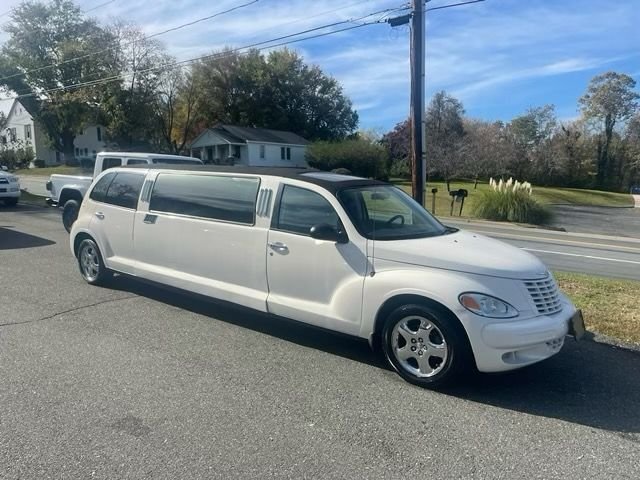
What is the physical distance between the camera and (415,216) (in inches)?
209

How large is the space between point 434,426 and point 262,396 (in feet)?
4.13

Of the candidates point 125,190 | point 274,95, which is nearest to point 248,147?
point 274,95

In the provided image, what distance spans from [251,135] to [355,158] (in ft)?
39.9

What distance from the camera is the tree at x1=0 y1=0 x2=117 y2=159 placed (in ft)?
176

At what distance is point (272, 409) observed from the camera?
3748mm

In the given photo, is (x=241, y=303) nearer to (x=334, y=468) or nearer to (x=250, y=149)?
(x=334, y=468)

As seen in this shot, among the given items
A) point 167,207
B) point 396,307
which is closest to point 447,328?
point 396,307

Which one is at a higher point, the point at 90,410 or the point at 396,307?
the point at 396,307

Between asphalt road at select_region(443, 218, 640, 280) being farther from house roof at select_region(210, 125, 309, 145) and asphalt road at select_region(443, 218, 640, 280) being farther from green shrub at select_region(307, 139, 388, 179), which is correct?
house roof at select_region(210, 125, 309, 145)

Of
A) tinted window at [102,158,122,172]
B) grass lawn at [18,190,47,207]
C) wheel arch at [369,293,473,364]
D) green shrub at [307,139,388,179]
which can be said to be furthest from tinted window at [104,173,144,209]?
green shrub at [307,139,388,179]

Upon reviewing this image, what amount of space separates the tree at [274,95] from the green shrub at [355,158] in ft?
53.0

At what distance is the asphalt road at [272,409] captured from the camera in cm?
308

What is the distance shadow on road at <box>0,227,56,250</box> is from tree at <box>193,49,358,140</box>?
54.2m

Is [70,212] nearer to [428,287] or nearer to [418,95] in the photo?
[418,95]
